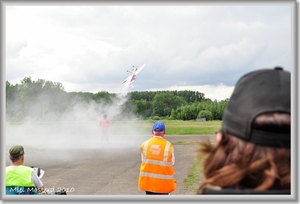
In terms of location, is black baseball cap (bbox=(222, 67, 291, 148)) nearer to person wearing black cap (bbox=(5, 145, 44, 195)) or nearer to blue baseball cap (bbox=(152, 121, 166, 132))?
person wearing black cap (bbox=(5, 145, 44, 195))

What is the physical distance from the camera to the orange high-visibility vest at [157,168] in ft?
17.7

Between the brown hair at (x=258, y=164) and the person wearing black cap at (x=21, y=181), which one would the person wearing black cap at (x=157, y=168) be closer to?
the person wearing black cap at (x=21, y=181)

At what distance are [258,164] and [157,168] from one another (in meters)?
4.25

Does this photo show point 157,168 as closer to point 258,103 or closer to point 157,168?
point 157,168

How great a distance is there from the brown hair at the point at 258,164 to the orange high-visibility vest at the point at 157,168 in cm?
414

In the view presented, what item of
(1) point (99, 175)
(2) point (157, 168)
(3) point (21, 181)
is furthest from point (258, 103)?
(1) point (99, 175)

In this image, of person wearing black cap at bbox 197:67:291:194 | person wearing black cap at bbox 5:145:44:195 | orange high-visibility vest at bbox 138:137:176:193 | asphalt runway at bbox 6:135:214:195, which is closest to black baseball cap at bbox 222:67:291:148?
person wearing black cap at bbox 197:67:291:194

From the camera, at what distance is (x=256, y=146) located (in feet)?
4.34

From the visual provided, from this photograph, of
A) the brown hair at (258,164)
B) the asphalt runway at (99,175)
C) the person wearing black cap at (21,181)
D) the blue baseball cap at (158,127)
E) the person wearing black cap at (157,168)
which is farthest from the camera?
the asphalt runway at (99,175)

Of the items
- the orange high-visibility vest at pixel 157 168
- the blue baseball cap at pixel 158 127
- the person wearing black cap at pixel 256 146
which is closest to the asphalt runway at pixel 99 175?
the orange high-visibility vest at pixel 157 168

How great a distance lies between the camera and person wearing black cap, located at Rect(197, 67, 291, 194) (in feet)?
4.26

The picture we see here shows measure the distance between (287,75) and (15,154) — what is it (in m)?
3.66

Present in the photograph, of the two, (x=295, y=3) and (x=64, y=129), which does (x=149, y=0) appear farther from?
(x=64, y=129)

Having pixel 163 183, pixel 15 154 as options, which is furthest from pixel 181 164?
pixel 15 154
